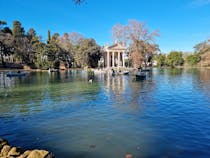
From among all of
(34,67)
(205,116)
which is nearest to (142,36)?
(34,67)

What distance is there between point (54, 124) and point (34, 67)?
67983 millimetres

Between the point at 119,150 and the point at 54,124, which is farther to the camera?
the point at 54,124

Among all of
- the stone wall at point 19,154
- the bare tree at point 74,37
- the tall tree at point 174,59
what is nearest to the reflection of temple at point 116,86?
the stone wall at point 19,154

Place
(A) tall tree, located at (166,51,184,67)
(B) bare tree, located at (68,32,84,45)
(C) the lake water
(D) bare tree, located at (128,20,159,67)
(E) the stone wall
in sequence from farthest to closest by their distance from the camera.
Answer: (A) tall tree, located at (166,51,184,67), (B) bare tree, located at (68,32,84,45), (D) bare tree, located at (128,20,159,67), (C) the lake water, (E) the stone wall

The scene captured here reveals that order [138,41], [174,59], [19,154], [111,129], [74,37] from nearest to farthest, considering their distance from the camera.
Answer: [19,154] → [111,129] → [138,41] → [74,37] → [174,59]

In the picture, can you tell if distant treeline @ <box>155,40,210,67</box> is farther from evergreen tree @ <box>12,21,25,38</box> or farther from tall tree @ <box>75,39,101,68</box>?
evergreen tree @ <box>12,21,25,38</box>

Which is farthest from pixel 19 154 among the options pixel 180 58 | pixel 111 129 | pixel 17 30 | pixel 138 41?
pixel 180 58

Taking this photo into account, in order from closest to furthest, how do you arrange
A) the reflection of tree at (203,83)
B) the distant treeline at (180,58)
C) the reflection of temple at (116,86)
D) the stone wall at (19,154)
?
the stone wall at (19,154) → the reflection of tree at (203,83) → the reflection of temple at (116,86) → the distant treeline at (180,58)

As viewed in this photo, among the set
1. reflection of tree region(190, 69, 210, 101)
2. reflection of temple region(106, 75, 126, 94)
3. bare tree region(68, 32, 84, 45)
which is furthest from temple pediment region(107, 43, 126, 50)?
reflection of temple region(106, 75, 126, 94)

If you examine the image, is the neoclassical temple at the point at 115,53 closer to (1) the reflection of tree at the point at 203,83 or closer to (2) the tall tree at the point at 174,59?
(1) the reflection of tree at the point at 203,83

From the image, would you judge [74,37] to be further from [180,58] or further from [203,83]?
[203,83]

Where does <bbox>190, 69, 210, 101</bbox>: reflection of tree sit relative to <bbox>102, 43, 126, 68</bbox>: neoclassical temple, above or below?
below

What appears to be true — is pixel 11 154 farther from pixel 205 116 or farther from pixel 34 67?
pixel 34 67

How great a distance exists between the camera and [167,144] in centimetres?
676
